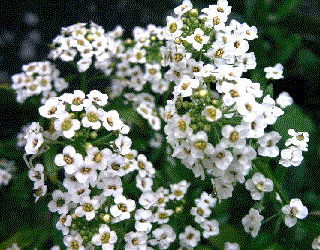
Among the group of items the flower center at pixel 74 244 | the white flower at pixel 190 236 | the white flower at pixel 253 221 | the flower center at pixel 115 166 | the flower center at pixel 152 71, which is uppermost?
the flower center at pixel 152 71

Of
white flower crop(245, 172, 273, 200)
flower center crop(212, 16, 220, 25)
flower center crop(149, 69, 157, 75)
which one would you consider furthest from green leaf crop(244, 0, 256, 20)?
white flower crop(245, 172, 273, 200)

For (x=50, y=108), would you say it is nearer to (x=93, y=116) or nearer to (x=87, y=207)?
(x=93, y=116)

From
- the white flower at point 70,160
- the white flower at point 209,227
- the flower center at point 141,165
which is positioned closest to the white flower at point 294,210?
the white flower at point 209,227

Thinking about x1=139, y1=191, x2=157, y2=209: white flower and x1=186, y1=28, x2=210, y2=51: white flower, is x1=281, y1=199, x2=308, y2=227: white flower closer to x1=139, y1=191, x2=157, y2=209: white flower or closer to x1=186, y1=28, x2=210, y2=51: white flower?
x1=139, y1=191, x2=157, y2=209: white flower

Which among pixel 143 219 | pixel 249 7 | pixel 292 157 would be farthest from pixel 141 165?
pixel 249 7

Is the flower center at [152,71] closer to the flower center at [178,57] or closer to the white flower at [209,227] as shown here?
the flower center at [178,57]

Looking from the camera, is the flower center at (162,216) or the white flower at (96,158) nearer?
the white flower at (96,158)

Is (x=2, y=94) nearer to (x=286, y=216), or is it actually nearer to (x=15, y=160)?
(x=15, y=160)

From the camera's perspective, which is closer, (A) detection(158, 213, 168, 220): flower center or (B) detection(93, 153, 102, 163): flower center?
(B) detection(93, 153, 102, 163): flower center
